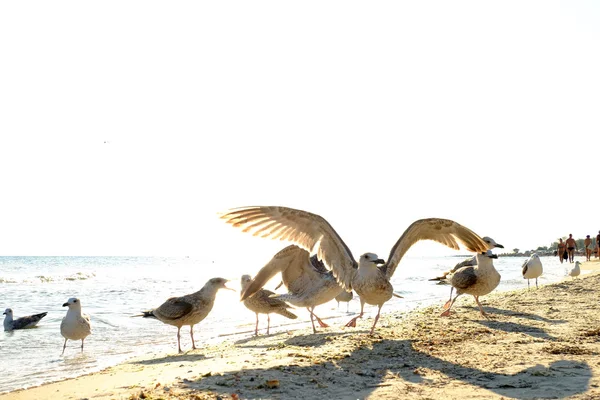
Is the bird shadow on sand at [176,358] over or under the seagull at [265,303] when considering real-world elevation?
under

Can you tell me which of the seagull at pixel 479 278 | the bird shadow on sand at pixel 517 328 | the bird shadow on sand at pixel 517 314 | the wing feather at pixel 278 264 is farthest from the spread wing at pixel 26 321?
the bird shadow on sand at pixel 517 328

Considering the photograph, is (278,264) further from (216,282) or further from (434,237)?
(434,237)

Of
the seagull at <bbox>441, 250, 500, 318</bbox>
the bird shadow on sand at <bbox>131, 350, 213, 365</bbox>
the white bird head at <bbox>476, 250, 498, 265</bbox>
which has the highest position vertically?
the white bird head at <bbox>476, 250, 498, 265</bbox>

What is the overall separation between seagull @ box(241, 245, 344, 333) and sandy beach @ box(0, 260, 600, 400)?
106 centimetres

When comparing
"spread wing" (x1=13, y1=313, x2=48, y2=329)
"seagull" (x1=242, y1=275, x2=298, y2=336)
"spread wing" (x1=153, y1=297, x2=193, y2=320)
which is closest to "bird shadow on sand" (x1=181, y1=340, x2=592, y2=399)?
"spread wing" (x1=153, y1=297, x2=193, y2=320)

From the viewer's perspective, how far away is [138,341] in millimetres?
10039

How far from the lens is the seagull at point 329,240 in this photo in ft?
23.2

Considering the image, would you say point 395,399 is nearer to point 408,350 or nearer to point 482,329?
point 408,350

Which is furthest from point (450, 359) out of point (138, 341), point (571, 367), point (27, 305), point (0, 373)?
point (27, 305)

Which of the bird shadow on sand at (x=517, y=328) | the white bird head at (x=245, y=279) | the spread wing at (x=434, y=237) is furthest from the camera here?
the white bird head at (x=245, y=279)

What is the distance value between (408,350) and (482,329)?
5.32ft

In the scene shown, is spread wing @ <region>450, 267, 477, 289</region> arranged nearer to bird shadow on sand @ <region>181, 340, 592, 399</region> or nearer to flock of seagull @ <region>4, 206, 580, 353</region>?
flock of seagull @ <region>4, 206, 580, 353</region>

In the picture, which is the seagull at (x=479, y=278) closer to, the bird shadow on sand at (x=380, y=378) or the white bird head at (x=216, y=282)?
the white bird head at (x=216, y=282)

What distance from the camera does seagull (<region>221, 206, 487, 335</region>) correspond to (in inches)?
278
